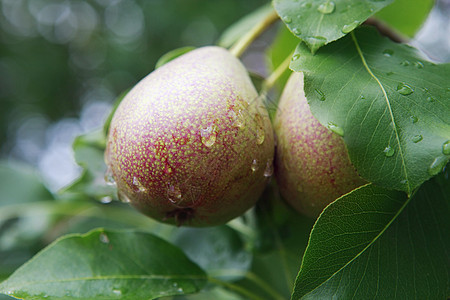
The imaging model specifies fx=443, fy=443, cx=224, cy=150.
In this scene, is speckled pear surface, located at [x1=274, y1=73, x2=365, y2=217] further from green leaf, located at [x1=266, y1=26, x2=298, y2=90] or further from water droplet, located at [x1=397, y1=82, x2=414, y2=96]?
green leaf, located at [x1=266, y1=26, x2=298, y2=90]

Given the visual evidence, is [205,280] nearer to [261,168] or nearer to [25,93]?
[261,168]

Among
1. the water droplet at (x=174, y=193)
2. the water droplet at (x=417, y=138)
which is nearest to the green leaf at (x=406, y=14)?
the water droplet at (x=417, y=138)

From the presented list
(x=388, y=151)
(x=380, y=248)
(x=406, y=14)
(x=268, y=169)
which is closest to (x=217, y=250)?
(x=268, y=169)

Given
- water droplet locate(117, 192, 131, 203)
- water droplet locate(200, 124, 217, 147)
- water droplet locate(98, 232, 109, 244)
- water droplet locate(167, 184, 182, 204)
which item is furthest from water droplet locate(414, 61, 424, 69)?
water droplet locate(98, 232, 109, 244)

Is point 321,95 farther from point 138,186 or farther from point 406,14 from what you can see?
point 406,14

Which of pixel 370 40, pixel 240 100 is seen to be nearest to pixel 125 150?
pixel 240 100

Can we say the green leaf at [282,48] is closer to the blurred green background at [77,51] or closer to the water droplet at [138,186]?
the water droplet at [138,186]
